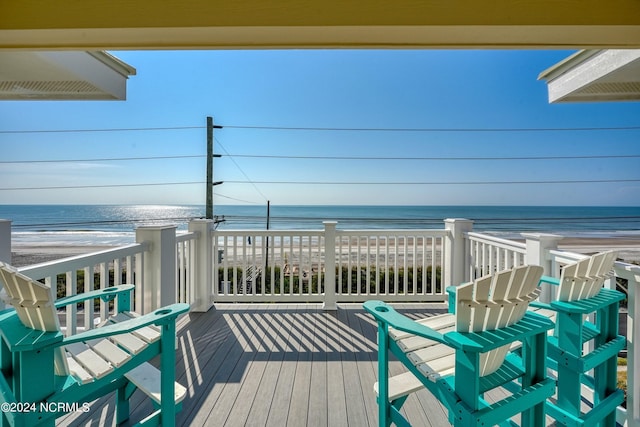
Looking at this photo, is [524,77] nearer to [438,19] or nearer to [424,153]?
[424,153]

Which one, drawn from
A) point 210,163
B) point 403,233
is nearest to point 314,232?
point 403,233

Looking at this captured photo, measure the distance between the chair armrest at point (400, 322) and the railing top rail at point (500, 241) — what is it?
1.74m

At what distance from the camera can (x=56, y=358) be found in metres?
1.14

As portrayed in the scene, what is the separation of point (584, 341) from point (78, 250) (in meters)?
16.4

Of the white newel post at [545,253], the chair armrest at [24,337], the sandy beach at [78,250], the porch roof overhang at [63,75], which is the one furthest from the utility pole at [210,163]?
the white newel post at [545,253]

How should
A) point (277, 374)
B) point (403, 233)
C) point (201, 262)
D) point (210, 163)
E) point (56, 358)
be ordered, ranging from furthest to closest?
1. point (210, 163)
2. point (403, 233)
3. point (201, 262)
4. point (277, 374)
5. point (56, 358)

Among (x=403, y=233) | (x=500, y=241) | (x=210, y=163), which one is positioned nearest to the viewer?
(x=500, y=241)

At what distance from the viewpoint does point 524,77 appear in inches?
632

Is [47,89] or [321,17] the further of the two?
[47,89]

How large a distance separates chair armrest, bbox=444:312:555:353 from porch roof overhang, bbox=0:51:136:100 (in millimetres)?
2624

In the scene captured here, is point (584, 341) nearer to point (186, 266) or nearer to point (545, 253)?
point (545, 253)

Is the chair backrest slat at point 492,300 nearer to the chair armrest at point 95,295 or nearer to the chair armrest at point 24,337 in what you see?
the chair armrest at point 24,337

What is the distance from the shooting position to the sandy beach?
450 inches

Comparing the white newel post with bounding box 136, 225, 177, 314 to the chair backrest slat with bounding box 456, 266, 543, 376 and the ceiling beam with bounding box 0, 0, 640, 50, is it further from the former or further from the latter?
the chair backrest slat with bounding box 456, 266, 543, 376
